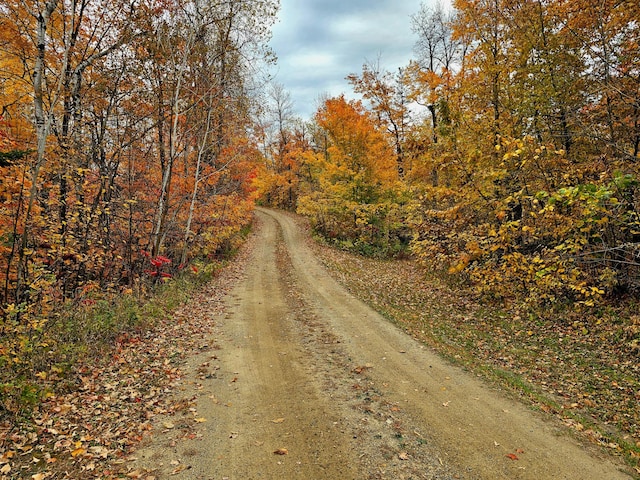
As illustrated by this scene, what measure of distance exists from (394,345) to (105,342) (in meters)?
6.41

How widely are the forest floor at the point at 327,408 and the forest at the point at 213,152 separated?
1143 mm

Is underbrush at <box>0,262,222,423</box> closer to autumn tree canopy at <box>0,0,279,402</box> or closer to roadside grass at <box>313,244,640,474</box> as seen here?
autumn tree canopy at <box>0,0,279,402</box>

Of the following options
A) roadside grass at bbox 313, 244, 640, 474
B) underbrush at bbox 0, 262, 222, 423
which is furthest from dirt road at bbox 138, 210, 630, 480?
underbrush at bbox 0, 262, 222, 423

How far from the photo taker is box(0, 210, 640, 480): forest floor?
4430 mm

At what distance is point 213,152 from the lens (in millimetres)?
18406

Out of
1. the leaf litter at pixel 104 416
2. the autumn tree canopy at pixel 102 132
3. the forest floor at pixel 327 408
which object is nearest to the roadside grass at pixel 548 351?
the forest floor at pixel 327 408

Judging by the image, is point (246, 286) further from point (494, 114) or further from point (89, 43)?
point (494, 114)

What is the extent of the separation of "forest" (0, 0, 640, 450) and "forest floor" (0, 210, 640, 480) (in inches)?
45.0

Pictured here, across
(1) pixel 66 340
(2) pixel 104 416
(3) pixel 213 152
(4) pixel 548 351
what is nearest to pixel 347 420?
(2) pixel 104 416

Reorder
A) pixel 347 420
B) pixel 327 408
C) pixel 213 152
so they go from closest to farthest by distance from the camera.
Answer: pixel 347 420 < pixel 327 408 < pixel 213 152

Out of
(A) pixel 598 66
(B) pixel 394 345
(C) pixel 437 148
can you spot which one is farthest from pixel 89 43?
(A) pixel 598 66

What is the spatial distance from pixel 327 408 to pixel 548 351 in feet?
18.1

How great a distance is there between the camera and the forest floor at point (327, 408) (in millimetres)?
4430

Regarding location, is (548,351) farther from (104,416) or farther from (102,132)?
(102,132)
